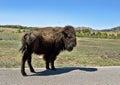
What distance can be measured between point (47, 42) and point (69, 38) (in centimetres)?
103

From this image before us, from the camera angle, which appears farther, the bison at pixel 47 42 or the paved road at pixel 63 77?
the bison at pixel 47 42

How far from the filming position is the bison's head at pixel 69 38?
12.4m

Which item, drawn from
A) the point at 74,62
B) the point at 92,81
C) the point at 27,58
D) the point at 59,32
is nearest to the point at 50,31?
the point at 59,32

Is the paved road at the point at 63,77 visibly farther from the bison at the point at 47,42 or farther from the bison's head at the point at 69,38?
the bison's head at the point at 69,38

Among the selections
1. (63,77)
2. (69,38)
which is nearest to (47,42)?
(69,38)

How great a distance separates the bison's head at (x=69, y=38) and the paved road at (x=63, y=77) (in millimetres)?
912

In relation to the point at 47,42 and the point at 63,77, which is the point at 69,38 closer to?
the point at 47,42

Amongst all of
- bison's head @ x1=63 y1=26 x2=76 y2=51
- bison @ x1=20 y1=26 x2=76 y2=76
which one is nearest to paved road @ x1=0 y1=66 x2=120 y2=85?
bison @ x1=20 y1=26 x2=76 y2=76

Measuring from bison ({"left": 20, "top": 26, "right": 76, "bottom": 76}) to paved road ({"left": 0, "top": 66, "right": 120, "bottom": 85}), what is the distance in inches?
19.7

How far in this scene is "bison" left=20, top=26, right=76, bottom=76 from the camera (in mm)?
11312

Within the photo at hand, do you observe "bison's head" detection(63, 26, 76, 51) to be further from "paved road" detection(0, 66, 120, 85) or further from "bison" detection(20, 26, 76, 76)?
"paved road" detection(0, 66, 120, 85)

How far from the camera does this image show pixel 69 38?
1246cm

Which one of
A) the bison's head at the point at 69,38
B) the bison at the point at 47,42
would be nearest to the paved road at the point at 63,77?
the bison at the point at 47,42

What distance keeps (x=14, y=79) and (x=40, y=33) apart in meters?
2.17
